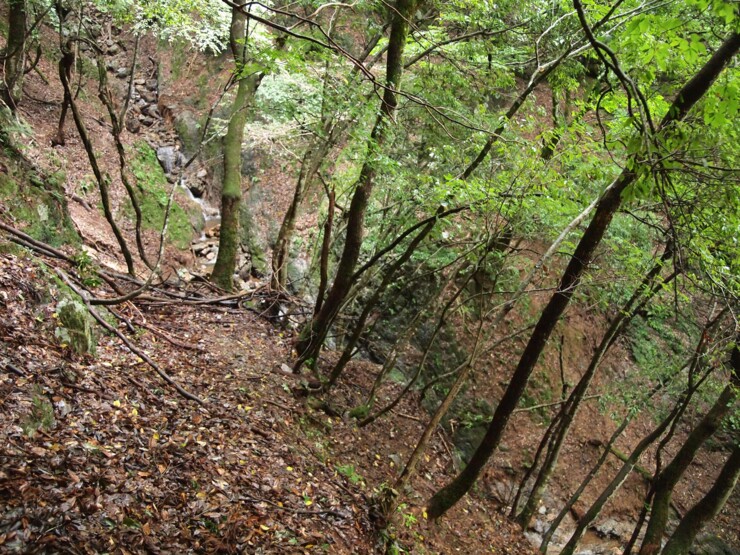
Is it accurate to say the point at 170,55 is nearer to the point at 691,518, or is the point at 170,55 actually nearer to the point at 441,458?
the point at 441,458

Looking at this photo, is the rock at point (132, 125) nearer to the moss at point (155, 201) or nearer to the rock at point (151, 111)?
the moss at point (155, 201)

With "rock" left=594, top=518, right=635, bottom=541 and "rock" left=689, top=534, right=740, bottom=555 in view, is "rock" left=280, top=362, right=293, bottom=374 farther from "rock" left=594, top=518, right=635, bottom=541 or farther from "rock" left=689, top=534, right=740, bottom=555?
"rock" left=689, top=534, right=740, bottom=555

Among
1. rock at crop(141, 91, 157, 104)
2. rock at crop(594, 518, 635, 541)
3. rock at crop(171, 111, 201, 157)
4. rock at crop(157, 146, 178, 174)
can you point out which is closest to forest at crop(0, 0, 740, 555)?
rock at crop(594, 518, 635, 541)

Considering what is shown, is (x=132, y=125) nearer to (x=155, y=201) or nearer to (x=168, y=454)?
(x=155, y=201)

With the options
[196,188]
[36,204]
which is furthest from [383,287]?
[196,188]

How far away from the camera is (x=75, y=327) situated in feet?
15.9

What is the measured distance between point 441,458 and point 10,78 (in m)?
11.3

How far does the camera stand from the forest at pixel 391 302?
3555 millimetres

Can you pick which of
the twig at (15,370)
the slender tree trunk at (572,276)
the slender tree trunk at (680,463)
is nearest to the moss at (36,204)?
the twig at (15,370)

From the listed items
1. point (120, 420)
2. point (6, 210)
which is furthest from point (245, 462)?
point (6, 210)

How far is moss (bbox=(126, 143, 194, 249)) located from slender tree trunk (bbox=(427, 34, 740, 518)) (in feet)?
33.8

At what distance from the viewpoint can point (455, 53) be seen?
26.3 ft

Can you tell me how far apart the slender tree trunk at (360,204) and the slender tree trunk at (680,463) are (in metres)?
5.71

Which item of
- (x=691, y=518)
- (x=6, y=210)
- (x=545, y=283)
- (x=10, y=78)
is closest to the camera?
(x=6, y=210)
